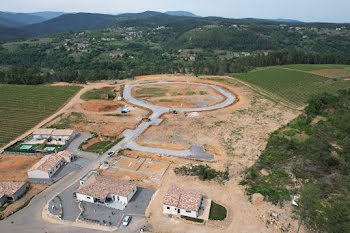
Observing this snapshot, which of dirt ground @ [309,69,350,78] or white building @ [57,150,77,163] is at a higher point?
dirt ground @ [309,69,350,78]

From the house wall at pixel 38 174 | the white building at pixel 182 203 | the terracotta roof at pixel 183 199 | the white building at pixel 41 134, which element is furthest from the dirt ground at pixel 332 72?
the house wall at pixel 38 174

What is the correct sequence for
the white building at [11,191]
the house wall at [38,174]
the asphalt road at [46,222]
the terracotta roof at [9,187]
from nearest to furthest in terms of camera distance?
the asphalt road at [46,222], the white building at [11,191], the terracotta roof at [9,187], the house wall at [38,174]

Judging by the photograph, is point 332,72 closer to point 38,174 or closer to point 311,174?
point 311,174

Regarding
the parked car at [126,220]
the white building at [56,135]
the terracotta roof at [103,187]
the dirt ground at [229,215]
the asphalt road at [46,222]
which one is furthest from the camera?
the white building at [56,135]

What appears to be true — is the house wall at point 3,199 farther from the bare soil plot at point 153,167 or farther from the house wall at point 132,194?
the bare soil plot at point 153,167

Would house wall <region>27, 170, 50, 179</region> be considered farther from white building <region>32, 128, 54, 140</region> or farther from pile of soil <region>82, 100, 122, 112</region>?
pile of soil <region>82, 100, 122, 112</region>

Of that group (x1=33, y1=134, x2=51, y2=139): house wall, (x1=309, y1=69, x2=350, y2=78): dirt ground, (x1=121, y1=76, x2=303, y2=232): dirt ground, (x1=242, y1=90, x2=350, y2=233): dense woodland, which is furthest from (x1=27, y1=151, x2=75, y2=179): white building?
(x1=309, y1=69, x2=350, y2=78): dirt ground

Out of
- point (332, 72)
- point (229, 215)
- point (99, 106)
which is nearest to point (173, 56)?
point (332, 72)
